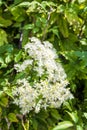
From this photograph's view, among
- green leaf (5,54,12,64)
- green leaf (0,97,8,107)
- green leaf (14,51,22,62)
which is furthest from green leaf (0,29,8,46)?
green leaf (0,97,8,107)

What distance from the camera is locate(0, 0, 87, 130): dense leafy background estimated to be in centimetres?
259

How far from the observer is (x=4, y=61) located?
9.05 feet

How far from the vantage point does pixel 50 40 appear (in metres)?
2.81

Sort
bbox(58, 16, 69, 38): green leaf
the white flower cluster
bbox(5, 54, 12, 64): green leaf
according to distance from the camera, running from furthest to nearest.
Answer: bbox(58, 16, 69, 38): green leaf < bbox(5, 54, 12, 64): green leaf < the white flower cluster

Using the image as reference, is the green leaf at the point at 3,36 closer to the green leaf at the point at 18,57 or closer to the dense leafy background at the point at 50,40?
the dense leafy background at the point at 50,40

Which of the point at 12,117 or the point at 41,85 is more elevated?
the point at 41,85

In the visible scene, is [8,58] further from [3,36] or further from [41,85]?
[41,85]

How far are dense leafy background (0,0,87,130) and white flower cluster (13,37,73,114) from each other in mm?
155

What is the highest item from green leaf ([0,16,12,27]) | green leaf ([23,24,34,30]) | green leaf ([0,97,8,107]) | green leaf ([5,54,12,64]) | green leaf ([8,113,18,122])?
green leaf ([23,24,34,30])

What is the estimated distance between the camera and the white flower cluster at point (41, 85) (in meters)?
2.29

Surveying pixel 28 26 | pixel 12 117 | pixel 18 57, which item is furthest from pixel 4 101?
pixel 28 26

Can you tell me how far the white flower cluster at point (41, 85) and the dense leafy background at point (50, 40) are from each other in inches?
6.1

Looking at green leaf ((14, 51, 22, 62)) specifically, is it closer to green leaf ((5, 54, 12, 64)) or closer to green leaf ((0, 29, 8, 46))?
green leaf ((5, 54, 12, 64))

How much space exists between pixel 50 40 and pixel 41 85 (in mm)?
575
